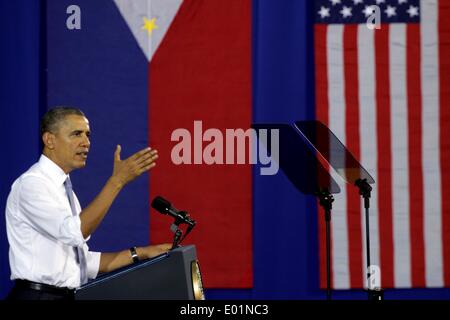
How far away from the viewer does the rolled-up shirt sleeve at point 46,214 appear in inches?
89.8

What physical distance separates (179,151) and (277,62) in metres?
0.68

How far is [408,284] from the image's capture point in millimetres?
3916

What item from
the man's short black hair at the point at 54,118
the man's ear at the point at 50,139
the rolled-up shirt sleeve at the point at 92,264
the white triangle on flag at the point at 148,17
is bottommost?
the rolled-up shirt sleeve at the point at 92,264

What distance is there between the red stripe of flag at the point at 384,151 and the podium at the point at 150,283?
2.19 m

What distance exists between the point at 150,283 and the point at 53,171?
27.3 inches

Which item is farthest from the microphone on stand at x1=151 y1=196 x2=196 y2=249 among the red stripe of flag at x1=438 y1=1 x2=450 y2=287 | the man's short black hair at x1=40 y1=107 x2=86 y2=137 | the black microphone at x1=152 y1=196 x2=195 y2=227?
the red stripe of flag at x1=438 y1=1 x2=450 y2=287

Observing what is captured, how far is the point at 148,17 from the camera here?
3988mm

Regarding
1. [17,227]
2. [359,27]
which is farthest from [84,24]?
[17,227]

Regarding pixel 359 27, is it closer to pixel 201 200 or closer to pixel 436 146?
pixel 436 146

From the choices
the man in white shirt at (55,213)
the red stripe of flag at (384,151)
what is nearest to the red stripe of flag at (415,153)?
the red stripe of flag at (384,151)

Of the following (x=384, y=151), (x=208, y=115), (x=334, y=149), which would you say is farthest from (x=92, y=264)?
(x=384, y=151)

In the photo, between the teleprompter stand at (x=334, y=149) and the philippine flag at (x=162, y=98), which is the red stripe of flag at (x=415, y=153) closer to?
the teleprompter stand at (x=334, y=149)

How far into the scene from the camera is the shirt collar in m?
2.43
